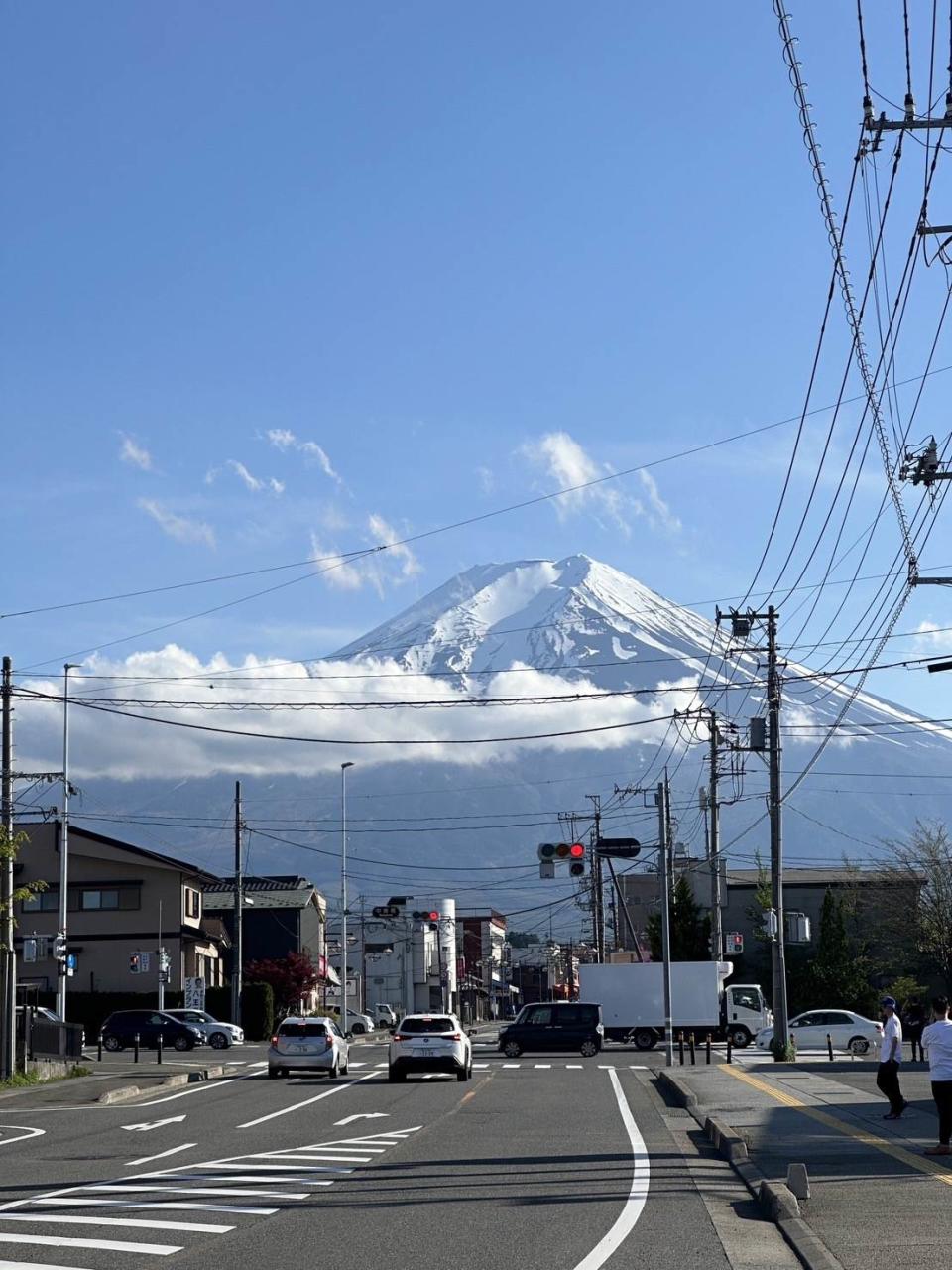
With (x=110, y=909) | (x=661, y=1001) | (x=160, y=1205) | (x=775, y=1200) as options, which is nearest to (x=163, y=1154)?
(x=160, y=1205)

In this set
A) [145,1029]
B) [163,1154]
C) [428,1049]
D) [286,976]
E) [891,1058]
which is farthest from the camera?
[286,976]

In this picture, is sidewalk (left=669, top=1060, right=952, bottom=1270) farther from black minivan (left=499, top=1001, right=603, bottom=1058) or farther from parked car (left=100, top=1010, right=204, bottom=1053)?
parked car (left=100, top=1010, right=204, bottom=1053)

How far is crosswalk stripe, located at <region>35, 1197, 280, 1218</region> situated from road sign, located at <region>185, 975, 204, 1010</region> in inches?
2247

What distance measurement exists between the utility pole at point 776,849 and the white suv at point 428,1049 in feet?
27.9

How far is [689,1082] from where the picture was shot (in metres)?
31.6

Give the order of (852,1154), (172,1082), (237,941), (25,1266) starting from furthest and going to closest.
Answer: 1. (237,941)
2. (172,1082)
3. (852,1154)
4. (25,1266)

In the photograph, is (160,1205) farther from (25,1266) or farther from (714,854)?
(714,854)

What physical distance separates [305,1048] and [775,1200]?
26.6m

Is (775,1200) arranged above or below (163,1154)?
above

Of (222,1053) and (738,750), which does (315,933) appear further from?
(738,750)

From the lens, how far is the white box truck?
56.3 meters

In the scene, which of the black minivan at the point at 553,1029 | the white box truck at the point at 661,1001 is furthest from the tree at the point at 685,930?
the black minivan at the point at 553,1029

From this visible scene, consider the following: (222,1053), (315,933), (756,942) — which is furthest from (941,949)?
(315,933)

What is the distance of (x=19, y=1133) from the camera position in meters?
22.7
